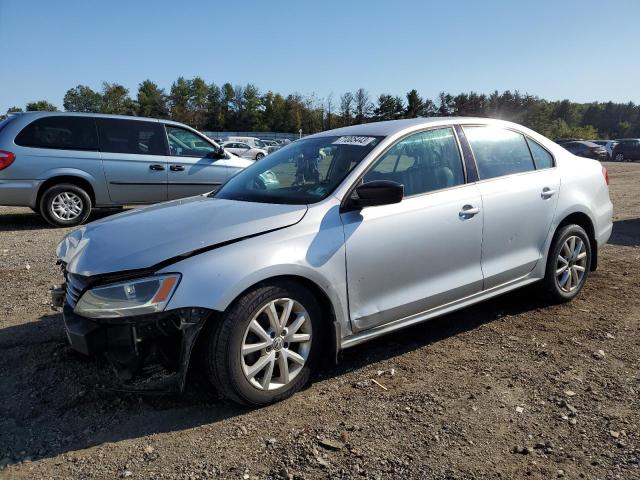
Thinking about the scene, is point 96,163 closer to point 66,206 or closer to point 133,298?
point 66,206

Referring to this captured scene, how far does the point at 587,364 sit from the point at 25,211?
10.7 meters

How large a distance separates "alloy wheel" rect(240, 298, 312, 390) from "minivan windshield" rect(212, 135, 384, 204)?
2.41ft

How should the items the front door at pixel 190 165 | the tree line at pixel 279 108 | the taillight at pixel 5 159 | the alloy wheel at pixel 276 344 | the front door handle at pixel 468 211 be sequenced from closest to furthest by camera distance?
the alloy wheel at pixel 276 344
the front door handle at pixel 468 211
the taillight at pixel 5 159
the front door at pixel 190 165
the tree line at pixel 279 108

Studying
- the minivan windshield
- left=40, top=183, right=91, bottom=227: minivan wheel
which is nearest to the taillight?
left=40, top=183, right=91, bottom=227: minivan wheel

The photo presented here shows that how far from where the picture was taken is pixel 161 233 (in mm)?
A: 2977

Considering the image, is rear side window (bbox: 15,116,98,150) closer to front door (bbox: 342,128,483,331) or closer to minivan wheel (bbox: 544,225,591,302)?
front door (bbox: 342,128,483,331)

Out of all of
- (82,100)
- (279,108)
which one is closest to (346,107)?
(279,108)

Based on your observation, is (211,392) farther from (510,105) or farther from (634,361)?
(510,105)

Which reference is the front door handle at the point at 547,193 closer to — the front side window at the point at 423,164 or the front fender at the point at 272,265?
the front side window at the point at 423,164

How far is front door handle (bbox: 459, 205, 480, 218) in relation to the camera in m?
3.70

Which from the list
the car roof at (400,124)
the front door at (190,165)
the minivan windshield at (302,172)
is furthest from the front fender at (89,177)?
the car roof at (400,124)

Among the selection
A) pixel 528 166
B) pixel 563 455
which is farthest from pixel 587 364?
pixel 528 166

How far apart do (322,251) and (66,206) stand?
6.75m

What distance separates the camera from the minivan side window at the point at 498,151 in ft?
13.3
